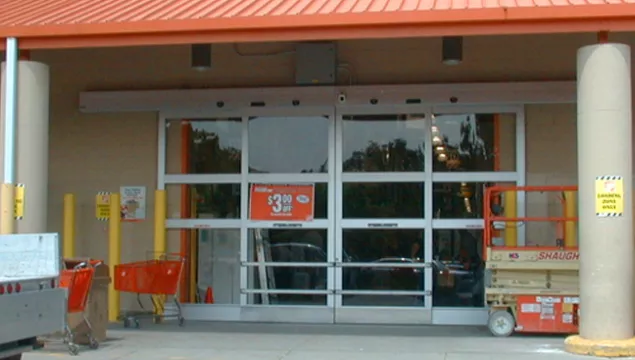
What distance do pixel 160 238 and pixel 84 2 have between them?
408 centimetres

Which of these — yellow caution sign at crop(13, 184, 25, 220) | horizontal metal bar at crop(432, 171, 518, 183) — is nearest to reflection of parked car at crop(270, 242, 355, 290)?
horizontal metal bar at crop(432, 171, 518, 183)

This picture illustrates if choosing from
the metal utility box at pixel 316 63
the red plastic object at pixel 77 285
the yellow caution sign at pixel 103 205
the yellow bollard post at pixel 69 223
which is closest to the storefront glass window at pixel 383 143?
the metal utility box at pixel 316 63

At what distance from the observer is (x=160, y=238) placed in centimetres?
1548

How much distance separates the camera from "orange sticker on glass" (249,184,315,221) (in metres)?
15.3

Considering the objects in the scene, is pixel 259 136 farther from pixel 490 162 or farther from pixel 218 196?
pixel 490 162

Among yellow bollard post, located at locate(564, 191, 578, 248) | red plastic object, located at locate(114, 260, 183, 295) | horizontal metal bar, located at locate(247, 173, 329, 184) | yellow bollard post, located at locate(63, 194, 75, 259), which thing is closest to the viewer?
yellow bollard post, located at locate(564, 191, 578, 248)

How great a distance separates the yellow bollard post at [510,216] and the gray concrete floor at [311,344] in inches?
58.2

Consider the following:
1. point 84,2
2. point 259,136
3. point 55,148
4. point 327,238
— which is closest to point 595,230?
point 327,238

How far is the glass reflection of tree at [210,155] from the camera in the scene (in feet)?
51.5

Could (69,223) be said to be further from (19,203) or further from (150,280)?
(19,203)

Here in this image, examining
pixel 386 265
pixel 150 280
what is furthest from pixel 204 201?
pixel 386 265

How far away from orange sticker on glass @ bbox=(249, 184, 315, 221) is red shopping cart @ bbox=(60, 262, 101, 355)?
3.57 meters

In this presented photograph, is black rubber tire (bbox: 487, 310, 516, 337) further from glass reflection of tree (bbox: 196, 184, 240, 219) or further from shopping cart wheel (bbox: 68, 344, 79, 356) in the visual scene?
shopping cart wheel (bbox: 68, 344, 79, 356)

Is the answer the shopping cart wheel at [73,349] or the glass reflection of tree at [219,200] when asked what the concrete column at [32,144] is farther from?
the glass reflection of tree at [219,200]
